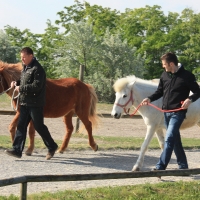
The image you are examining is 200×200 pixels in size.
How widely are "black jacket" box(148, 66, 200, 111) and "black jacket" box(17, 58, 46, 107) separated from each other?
7.88 feet

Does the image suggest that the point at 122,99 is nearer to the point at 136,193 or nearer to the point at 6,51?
the point at 136,193

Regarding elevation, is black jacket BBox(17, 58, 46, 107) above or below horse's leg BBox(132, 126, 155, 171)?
above

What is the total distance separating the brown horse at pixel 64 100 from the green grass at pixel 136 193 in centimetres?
381

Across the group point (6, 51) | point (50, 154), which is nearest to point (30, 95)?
point (50, 154)

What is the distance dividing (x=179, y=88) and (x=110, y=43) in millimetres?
37697

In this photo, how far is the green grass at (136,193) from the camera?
684 cm

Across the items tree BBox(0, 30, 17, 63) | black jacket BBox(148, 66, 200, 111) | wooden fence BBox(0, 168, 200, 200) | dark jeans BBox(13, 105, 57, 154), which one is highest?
black jacket BBox(148, 66, 200, 111)

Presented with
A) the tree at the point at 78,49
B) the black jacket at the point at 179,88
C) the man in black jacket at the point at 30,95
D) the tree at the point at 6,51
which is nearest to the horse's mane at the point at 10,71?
the man in black jacket at the point at 30,95

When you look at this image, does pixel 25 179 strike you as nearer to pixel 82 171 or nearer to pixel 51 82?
pixel 82 171

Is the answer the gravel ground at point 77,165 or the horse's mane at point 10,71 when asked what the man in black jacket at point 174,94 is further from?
the horse's mane at point 10,71

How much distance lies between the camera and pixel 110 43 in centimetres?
4550

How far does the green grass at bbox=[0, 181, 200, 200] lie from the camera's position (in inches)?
269

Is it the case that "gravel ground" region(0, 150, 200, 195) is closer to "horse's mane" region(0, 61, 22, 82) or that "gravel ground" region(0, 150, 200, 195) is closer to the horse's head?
the horse's head

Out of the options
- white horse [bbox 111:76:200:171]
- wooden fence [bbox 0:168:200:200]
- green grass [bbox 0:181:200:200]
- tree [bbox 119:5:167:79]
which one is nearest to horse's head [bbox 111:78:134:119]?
white horse [bbox 111:76:200:171]
